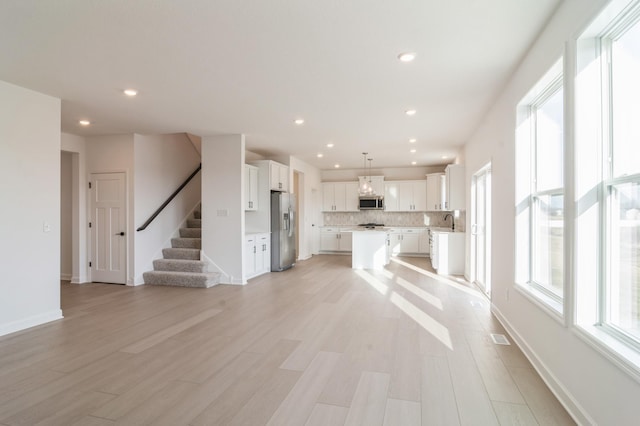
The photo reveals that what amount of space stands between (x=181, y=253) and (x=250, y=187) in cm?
190

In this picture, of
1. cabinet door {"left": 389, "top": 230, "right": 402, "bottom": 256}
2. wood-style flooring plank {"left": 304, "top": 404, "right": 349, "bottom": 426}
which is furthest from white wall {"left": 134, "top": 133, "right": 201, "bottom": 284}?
cabinet door {"left": 389, "top": 230, "right": 402, "bottom": 256}

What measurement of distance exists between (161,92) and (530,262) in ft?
14.9

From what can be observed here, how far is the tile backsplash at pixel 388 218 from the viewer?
10.6 m

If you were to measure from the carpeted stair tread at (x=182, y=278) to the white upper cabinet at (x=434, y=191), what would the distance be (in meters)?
6.50

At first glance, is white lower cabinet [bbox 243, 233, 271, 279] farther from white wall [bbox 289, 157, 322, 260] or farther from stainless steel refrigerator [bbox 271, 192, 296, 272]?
white wall [bbox 289, 157, 322, 260]

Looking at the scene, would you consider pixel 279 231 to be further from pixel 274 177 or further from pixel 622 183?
pixel 622 183

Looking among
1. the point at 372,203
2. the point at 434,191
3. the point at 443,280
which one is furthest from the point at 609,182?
the point at 372,203

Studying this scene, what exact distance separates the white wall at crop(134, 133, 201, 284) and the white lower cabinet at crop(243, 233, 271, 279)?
1764mm

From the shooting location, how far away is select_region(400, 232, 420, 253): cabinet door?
10305mm

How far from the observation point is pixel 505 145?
12.9ft

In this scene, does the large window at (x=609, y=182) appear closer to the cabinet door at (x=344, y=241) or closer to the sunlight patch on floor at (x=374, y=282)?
the sunlight patch on floor at (x=374, y=282)

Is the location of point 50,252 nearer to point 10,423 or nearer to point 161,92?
point 161,92

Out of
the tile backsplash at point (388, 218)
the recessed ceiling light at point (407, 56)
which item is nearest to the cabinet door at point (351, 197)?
the tile backsplash at point (388, 218)

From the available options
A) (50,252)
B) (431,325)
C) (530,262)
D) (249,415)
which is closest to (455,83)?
(530,262)
